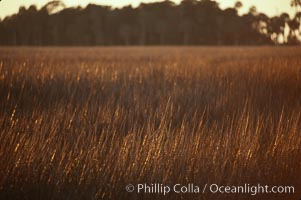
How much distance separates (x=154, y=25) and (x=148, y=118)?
482 millimetres

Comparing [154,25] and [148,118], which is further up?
[154,25]

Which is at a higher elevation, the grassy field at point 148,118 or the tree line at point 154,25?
the tree line at point 154,25

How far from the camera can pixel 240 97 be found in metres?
3.01

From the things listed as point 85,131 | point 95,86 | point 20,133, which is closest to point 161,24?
point 95,86

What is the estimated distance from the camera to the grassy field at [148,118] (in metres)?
2.89

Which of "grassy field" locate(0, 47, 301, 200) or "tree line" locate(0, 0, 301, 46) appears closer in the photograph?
"grassy field" locate(0, 47, 301, 200)

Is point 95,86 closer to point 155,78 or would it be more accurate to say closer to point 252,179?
point 155,78

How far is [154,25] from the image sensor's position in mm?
3021

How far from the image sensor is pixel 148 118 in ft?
9.78

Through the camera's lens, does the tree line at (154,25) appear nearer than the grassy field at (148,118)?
No

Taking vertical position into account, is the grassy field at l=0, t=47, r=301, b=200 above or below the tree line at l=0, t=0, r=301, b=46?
below

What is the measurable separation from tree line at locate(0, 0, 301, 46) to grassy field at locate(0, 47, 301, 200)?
0.05 m

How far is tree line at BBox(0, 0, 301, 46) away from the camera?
3.00 metres

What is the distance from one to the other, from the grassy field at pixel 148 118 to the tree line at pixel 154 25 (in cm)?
5
